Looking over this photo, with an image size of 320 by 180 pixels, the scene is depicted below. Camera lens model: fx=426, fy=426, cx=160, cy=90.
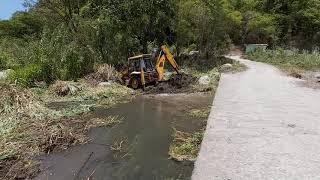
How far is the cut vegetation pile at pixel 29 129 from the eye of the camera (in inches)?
307

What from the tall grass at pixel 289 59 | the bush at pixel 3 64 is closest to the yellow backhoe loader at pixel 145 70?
the tall grass at pixel 289 59

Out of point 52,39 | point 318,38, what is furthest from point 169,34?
point 318,38

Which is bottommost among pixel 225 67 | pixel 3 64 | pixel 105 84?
pixel 105 84

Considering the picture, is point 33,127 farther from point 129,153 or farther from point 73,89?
point 73,89

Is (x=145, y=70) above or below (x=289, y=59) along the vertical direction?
above

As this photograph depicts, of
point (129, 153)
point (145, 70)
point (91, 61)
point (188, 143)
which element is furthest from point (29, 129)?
point (91, 61)

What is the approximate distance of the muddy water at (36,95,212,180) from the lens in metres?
7.45

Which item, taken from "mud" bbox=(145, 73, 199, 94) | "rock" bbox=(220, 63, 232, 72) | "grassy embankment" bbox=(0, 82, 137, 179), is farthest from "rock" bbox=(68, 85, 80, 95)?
"rock" bbox=(220, 63, 232, 72)

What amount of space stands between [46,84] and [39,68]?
2.62 ft

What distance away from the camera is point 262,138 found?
8.24 meters

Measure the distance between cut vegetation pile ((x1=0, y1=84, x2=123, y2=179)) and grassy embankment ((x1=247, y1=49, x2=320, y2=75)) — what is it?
1346 cm

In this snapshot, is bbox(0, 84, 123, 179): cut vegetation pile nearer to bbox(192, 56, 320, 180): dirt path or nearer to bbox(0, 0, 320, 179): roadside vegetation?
bbox(0, 0, 320, 179): roadside vegetation

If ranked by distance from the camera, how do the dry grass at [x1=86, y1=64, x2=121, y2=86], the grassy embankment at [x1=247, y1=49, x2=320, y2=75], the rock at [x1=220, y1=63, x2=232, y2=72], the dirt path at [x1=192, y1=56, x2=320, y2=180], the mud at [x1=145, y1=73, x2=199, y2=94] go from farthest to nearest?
the grassy embankment at [x1=247, y1=49, x2=320, y2=75]
the rock at [x1=220, y1=63, x2=232, y2=72]
the dry grass at [x1=86, y1=64, x2=121, y2=86]
the mud at [x1=145, y1=73, x2=199, y2=94]
the dirt path at [x1=192, y1=56, x2=320, y2=180]

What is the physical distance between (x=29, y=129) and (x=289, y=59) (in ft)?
77.4
